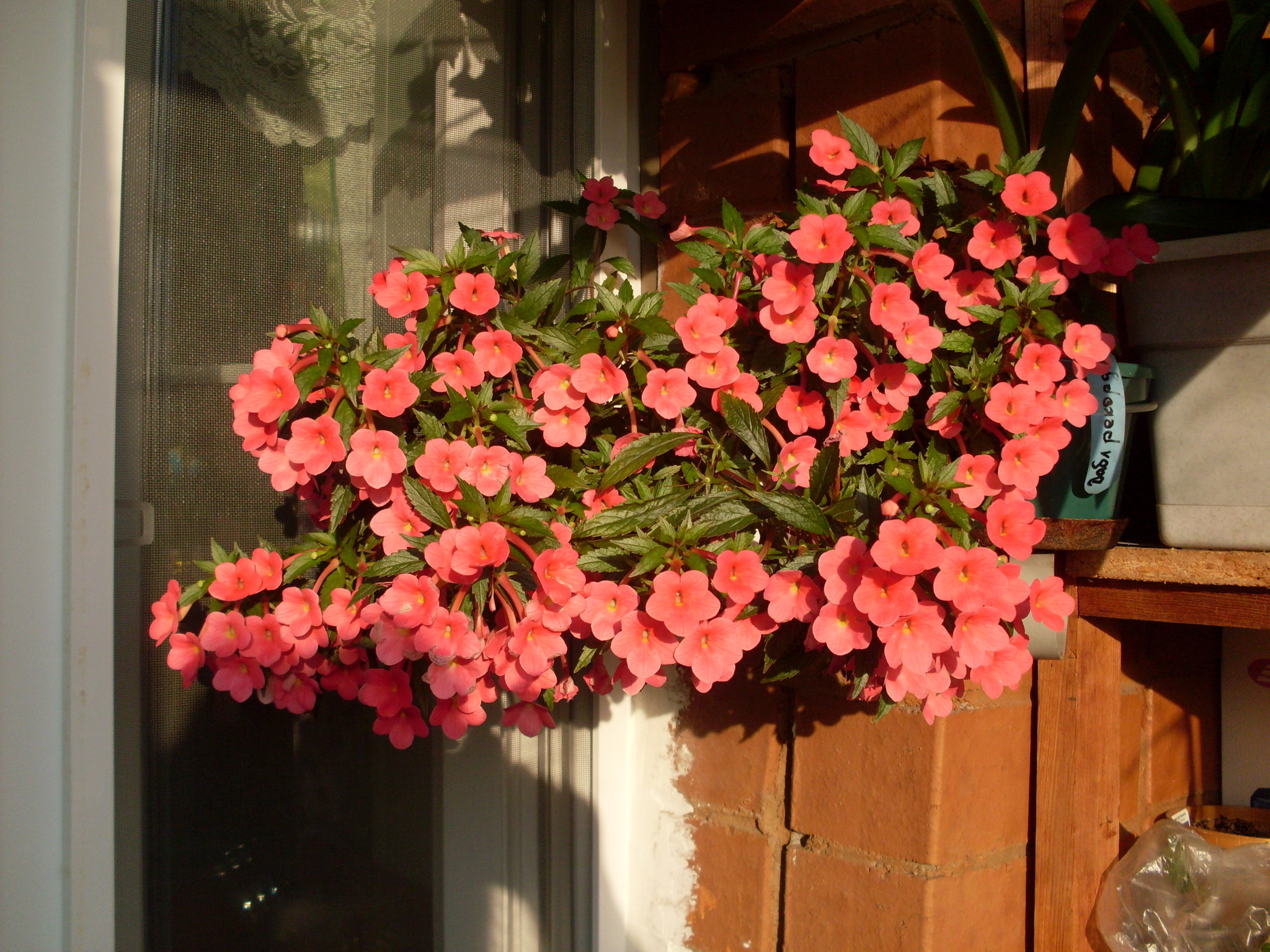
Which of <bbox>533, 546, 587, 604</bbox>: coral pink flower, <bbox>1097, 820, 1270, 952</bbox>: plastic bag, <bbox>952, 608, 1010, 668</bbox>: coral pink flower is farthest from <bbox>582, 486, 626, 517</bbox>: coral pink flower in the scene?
<bbox>1097, 820, 1270, 952</bbox>: plastic bag

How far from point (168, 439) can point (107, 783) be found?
12.9 inches

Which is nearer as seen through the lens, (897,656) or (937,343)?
(897,656)

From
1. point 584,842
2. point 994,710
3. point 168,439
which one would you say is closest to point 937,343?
point 994,710

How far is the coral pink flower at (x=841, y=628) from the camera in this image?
0.71 meters

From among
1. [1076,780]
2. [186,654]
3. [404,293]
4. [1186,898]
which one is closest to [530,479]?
[404,293]

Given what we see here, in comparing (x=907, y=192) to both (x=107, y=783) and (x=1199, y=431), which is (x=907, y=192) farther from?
(x=107, y=783)

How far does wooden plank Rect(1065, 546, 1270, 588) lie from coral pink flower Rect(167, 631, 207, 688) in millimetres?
956

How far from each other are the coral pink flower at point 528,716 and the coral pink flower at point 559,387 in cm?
31

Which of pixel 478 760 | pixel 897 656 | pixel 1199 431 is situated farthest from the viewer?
pixel 478 760

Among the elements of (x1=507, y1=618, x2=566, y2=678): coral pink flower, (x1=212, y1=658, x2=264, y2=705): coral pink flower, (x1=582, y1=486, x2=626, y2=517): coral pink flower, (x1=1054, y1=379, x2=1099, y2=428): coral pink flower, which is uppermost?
(x1=1054, y1=379, x2=1099, y2=428): coral pink flower

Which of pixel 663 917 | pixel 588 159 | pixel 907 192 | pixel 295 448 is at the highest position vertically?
pixel 588 159

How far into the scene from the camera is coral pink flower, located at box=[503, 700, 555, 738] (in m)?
0.88

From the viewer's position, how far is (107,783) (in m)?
0.79

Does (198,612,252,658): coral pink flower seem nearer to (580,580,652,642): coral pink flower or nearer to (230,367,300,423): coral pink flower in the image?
(230,367,300,423): coral pink flower
